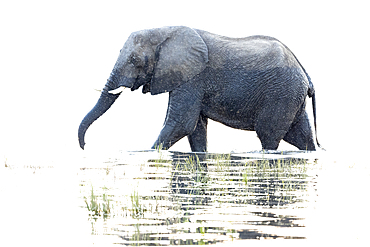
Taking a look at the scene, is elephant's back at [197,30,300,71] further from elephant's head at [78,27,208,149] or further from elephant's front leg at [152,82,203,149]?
elephant's front leg at [152,82,203,149]

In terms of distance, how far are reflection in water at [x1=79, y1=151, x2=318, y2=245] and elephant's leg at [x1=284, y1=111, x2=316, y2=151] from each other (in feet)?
11.9

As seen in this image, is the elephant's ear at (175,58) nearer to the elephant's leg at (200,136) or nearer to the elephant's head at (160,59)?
the elephant's head at (160,59)

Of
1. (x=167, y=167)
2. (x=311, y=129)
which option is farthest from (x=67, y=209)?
(x=311, y=129)

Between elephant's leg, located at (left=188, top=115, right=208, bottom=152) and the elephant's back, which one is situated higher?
the elephant's back

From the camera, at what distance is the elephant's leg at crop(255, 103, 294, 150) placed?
11.9m

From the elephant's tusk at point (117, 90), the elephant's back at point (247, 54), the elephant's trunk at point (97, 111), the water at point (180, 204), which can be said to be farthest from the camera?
the elephant's trunk at point (97, 111)

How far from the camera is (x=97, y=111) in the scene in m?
12.4

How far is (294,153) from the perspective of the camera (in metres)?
11.6

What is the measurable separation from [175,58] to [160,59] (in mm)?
324

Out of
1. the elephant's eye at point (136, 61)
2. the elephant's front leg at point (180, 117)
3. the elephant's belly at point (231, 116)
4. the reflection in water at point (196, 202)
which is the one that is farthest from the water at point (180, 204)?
the elephant's eye at point (136, 61)

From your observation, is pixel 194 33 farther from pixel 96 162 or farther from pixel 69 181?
pixel 69 181

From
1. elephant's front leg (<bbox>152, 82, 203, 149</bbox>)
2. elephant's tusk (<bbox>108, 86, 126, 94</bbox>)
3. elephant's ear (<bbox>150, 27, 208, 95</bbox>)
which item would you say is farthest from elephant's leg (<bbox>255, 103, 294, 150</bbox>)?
elephant's tusk (<bbox>108, 86, 126, 94</bbox>)

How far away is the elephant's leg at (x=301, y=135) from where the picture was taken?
12844 mm

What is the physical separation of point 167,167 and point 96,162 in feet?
5.56
